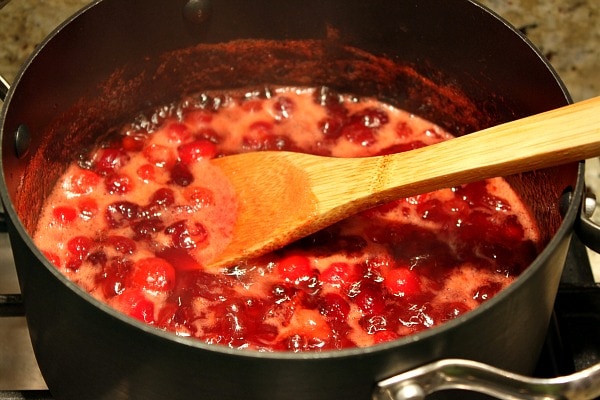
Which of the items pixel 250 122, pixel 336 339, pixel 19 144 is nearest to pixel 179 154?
pixel 250 122

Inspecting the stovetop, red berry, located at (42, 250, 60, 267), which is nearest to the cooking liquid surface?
red berry, located at (42, 250, 60, 267)

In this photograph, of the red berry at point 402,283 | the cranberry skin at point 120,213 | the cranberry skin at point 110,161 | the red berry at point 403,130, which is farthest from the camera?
the red berry at point 403,130

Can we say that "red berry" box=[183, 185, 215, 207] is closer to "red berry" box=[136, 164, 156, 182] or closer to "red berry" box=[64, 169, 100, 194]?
"red berry" box=[136, 164, 156, 182]

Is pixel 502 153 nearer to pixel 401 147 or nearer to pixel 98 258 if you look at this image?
pixel 401 147

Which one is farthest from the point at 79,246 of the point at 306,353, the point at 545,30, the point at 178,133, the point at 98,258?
the point at 545,30

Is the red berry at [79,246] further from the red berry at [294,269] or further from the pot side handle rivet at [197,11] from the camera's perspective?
the pot side handle rivet at [197,11]

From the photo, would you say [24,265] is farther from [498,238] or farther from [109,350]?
[498,238]

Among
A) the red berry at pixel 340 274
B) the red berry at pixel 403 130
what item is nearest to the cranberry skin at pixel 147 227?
the red berry at pixel 340 274
